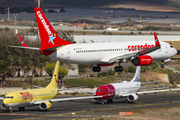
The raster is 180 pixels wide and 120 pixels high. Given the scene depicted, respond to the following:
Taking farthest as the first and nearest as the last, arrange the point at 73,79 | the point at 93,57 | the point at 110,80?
the point at 110,80, the point at 73,79, the point at 93,57

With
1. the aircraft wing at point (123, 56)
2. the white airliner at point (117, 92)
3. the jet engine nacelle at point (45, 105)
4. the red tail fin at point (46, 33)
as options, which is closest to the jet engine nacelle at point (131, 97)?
the white airliner at point (117, 92)

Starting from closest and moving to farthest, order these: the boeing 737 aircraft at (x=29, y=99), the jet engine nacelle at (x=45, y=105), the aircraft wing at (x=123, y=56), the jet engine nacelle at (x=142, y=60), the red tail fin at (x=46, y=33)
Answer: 1. the boeing 737 aircraft at (x=29, y=99)
2. the jet engine nacelle at (x=45, y=105)
3. the red tail fin at (x=46, y=33)
4. the aircraft wing at (x=123, y=56)
5. the jet engine nacelle at (x=142, y=60)

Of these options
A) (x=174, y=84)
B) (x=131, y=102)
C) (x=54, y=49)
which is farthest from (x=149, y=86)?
(x=54, y=49)

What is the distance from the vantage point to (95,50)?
215 ft

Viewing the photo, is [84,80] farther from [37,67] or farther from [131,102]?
[131,102]

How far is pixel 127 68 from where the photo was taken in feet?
389

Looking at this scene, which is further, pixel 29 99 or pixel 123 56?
pixel 123 56

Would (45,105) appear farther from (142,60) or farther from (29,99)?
(142,60)

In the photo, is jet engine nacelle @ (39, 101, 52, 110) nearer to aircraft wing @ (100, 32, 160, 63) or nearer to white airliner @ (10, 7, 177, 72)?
white airliner @ (10, 7, 177, 72)

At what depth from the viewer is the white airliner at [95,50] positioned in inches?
2448

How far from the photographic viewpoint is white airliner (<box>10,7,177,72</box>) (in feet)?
204

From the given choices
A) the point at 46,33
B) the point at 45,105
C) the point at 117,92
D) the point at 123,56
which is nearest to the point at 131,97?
the point at 117,92

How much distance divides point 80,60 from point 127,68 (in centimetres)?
5580

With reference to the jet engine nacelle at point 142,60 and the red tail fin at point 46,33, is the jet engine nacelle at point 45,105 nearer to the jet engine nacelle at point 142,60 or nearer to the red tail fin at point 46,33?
the red tail fin at point 46,33
